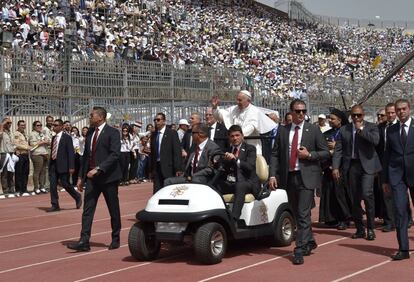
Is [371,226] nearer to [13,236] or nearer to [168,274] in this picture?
[168,274]

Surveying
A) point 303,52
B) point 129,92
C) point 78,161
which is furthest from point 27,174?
point 303,52

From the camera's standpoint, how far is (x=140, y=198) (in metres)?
17.5

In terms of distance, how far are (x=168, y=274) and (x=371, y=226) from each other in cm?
348

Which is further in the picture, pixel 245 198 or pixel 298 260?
pixel 245 198

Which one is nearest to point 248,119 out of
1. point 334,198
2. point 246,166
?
point 246,166

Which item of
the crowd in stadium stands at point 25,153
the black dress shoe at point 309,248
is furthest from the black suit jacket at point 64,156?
the black dress shoe at point 309,248

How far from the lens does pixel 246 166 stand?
9430 millimetres

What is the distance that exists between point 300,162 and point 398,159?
1.16 metres

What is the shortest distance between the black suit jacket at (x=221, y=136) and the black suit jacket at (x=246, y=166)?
0.86 metres

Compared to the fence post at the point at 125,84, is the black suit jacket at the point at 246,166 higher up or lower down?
lower down

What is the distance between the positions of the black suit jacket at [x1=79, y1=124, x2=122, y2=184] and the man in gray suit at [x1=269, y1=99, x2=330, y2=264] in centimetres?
219

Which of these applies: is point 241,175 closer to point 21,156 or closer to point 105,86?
point 21,156

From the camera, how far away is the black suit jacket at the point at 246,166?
31.0 ft

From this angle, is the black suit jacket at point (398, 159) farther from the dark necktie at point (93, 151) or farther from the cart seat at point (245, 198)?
the dark necktie at point (93, 151)
